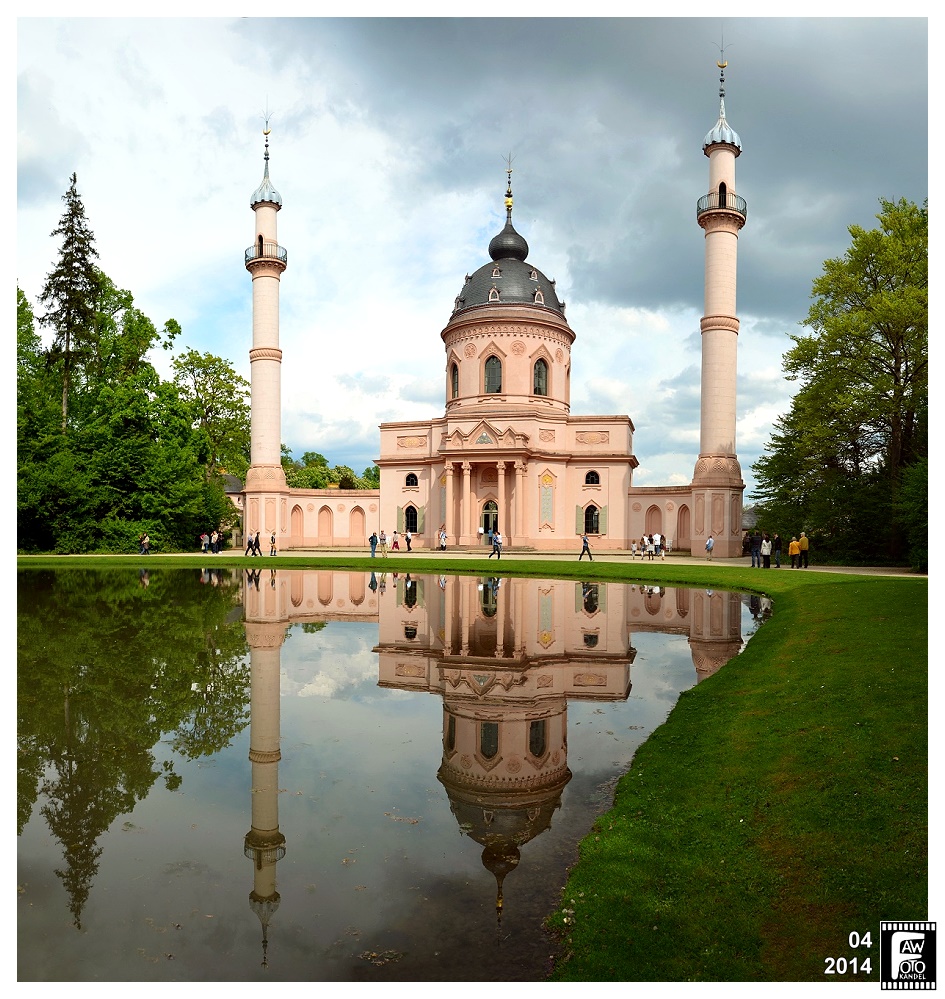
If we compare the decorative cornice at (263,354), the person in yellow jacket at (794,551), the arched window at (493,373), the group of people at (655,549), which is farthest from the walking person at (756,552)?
the decorative cornice at (263,354)

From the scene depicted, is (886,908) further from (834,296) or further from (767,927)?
(834,296)

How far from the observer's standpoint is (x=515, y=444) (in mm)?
48000

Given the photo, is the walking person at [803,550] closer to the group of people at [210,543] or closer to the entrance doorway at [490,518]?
the entrance doorway at [490,518]

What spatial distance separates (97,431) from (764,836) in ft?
152

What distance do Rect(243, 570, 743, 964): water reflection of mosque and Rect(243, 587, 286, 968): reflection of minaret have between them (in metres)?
0.02

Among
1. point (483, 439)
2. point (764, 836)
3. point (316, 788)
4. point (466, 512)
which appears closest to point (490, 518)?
point (466, 512)

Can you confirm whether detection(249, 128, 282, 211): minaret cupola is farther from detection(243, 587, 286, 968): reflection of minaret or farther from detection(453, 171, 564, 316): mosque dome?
detection(243, 587, 286, 968): reflection of minaret

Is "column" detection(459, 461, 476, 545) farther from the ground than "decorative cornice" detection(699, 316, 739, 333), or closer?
closer

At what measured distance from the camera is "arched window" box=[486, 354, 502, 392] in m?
52.7

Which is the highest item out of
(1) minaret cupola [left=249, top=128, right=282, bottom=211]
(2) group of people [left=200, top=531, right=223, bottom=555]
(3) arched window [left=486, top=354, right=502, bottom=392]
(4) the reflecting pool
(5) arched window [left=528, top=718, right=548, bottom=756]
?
(1) minaret cupola [left=249, top=128, right=282, bottom=211]

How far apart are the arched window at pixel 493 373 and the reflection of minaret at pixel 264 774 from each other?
40.0 m

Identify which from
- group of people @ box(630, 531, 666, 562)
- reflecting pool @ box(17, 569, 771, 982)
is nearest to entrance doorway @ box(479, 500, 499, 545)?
group of people @ box(630, 531, 666, 562)
